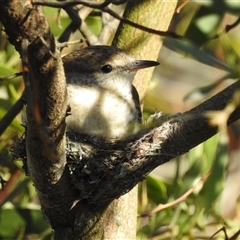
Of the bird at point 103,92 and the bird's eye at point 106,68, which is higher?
the bird's eye at point 106,68

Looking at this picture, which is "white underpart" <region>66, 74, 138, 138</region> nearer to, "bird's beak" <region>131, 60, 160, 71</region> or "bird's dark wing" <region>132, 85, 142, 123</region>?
"bird's dark wing" <region>132, 85, 142, 123</region>

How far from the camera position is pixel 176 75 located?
612cm

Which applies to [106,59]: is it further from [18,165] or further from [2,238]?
[2,238]

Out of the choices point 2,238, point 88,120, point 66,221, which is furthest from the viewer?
point 2,238

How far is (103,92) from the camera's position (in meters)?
4.33

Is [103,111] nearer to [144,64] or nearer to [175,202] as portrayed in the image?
[144,64]

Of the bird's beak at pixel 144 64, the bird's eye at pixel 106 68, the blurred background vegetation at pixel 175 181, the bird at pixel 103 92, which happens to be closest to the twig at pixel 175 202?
the blurred background vegetation at pixel 175 181

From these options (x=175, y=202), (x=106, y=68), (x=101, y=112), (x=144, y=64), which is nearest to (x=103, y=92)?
(x=106, y=68)

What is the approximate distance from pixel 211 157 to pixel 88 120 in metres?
0.88

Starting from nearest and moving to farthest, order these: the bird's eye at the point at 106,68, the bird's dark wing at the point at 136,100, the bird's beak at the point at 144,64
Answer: the bird's beak at the point at 144,64, the bird's dark wing at the point at 136,100, the bird's eye at the point at 106,68

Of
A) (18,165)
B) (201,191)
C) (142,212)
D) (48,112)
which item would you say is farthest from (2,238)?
(48,112)

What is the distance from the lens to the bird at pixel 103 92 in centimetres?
399

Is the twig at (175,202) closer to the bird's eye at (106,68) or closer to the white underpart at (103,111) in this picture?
the white underpart at (103,111)

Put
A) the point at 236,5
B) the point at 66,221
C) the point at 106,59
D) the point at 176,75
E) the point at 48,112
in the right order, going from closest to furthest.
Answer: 1. the point at 48,112
2. the point at 236,5
3. the point at 66,221
4. the point at 106,59
5. the point at 176,75
